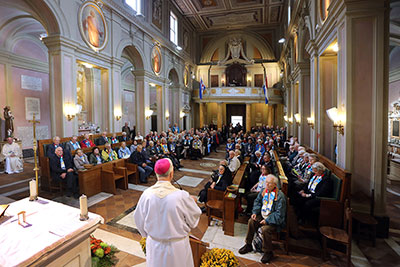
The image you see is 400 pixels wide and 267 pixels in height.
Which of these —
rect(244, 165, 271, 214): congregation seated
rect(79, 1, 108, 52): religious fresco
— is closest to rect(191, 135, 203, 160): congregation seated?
rect(79, 1, 108, 52): religious fresco

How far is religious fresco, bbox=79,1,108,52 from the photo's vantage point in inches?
312

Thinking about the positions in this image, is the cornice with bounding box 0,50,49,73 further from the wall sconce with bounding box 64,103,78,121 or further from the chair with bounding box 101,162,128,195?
the chair with bounding box 101,162,128,195

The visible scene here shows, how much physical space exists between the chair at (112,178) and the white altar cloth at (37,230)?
11.5ft

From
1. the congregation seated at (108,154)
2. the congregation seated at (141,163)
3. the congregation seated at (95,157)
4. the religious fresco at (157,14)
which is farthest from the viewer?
the religious fresco at (157,14)

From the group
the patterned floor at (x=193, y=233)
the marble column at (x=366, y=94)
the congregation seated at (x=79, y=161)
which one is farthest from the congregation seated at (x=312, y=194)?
the congregation seated at (x=79, y=161)

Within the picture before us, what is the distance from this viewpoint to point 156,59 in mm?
13352

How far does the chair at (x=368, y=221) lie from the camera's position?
3590 millimetres

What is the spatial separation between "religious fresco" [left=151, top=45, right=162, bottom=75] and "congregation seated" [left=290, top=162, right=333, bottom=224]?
36.7 feet

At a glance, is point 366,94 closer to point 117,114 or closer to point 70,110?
point 70,110

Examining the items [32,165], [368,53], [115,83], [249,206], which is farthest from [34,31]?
[368,53]

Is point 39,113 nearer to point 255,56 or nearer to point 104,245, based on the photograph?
point 104,245

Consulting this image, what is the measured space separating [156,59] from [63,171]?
9696 mm

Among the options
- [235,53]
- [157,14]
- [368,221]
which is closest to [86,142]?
[368,221]

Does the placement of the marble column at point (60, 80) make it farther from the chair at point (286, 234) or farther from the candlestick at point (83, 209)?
the chair at point (286, 234)
